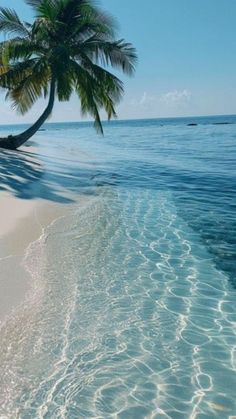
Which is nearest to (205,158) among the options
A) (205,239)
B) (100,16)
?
(100,16)

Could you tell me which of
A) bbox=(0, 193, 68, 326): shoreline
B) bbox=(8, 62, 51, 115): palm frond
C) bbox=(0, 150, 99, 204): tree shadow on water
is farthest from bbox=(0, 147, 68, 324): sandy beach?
bbox=(8, 62, 51, 115): palm frond

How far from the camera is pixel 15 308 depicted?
5203 mm

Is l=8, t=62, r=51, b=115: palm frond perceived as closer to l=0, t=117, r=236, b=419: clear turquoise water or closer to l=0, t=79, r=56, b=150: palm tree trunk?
l=0, t=79, r=56, b=150: palm tree trunk

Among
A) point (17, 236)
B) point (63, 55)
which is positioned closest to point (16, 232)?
point (17, 236)

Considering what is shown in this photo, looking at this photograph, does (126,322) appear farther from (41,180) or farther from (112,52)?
(112,52)

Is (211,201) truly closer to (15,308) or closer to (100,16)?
(15,308)

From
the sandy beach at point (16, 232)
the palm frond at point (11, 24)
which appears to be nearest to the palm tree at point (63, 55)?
the palm frond at point (11, 24)

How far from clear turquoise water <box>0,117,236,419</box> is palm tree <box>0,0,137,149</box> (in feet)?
38.7

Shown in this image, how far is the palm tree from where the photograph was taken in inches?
791

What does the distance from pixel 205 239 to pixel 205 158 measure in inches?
694

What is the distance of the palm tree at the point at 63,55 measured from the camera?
20.1 meters

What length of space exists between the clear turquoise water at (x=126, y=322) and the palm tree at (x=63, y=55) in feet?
38.7

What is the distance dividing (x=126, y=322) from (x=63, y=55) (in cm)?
1727

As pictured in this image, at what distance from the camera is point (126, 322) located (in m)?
5.08
